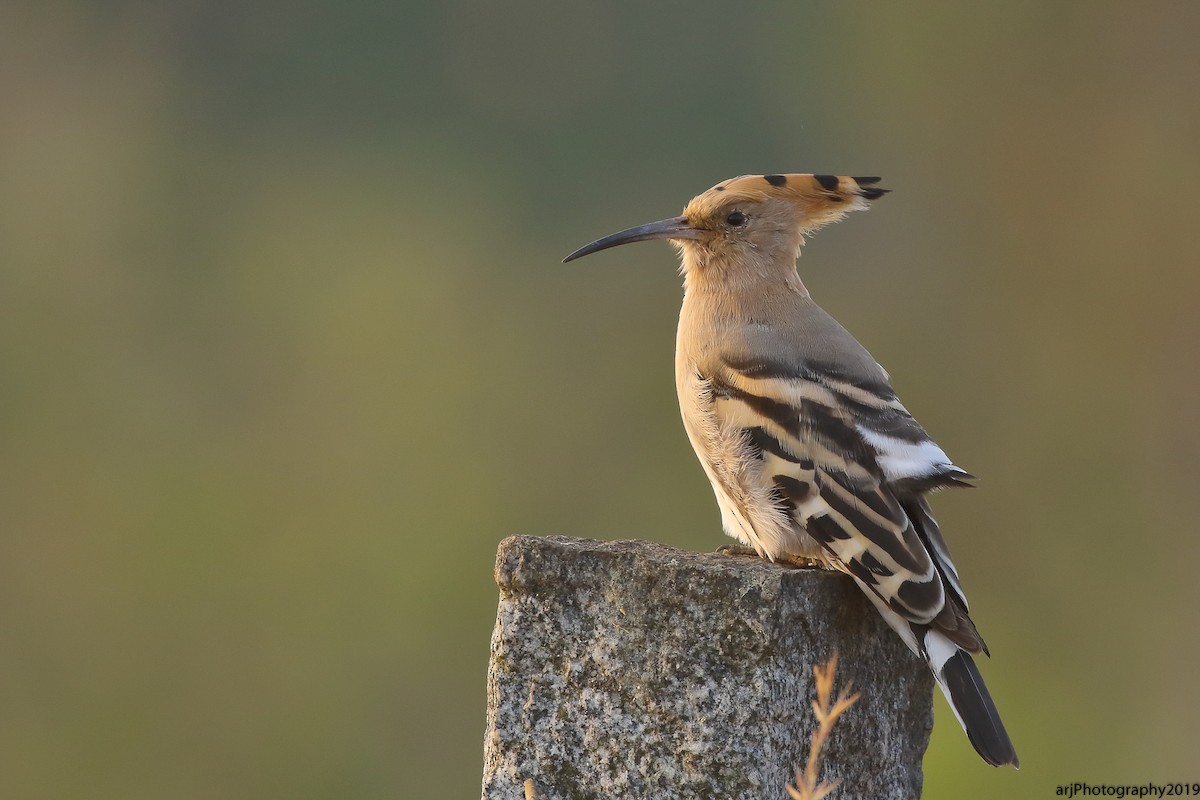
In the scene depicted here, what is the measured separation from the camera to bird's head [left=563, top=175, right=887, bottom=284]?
3045 millimetres

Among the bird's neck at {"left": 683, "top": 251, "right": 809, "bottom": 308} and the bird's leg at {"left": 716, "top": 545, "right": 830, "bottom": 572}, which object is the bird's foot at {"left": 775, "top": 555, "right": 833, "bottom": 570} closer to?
the bird's leg at {"left": 716, "top": 545, "right": 830, "bottom": 572}

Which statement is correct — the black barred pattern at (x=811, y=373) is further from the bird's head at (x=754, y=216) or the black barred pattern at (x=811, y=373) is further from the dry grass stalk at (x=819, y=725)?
the dry grass stalk at (x=819, y=725)

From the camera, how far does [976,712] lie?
6.79 feet

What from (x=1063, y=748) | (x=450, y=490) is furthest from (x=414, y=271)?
(x=1063, y=748)

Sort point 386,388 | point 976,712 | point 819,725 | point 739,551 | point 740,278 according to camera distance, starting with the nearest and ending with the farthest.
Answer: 1. point 819,725
2. point 976,712
3. point 739,551
4. point 740,278
5. point 386,388

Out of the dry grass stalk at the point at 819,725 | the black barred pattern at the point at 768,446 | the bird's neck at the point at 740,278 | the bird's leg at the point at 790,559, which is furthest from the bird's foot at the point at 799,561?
the bird's neck at the point at 740,278

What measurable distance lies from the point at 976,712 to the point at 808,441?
49 cm

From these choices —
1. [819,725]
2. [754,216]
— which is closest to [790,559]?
[819,725]

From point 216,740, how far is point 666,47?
7.35 metres

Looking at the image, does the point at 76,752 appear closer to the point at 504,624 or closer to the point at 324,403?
the point at 324,403

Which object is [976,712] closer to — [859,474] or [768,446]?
[859,474]

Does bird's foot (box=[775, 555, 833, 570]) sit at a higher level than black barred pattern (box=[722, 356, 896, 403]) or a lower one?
lower

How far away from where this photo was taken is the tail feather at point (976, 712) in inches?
81.1

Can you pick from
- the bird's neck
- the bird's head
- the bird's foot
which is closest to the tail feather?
the bird's foot
